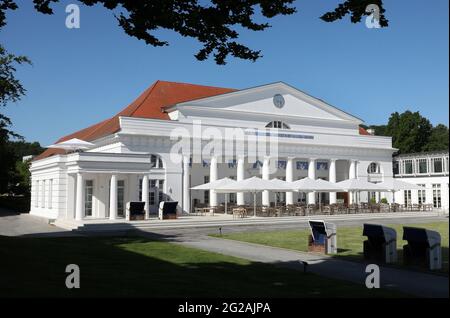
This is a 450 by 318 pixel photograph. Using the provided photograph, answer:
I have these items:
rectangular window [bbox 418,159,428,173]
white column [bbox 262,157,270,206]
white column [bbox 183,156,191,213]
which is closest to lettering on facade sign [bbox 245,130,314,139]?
white column [bbox 262,157,270,206]

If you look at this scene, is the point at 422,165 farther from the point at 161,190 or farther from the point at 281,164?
the point at 161,190

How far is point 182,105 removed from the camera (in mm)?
38906

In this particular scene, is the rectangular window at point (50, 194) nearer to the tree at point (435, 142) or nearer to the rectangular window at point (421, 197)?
the rectangular window at point (421, 197)

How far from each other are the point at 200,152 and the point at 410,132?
150ft

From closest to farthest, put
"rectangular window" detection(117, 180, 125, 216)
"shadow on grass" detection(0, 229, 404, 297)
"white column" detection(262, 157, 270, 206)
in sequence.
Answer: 1. "shadow on grass" detection(0, 229, 404, 297)
2. "rectangular window" detection(117, 180, 125, 216)
3. "white column" detection(262, 157, 270, 206)

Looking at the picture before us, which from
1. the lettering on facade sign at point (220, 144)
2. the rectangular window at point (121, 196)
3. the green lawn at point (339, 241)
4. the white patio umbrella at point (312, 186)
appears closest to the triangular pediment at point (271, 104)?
the lettering on facade sign at point (220, 144)

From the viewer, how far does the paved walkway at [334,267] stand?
1024 cm

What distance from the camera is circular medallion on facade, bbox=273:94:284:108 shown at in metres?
43.8

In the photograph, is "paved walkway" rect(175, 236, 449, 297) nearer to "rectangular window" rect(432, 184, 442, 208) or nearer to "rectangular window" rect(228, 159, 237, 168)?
"rectangular window" rect(228, 159, 237, 168)

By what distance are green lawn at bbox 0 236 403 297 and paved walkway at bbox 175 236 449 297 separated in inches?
27.7

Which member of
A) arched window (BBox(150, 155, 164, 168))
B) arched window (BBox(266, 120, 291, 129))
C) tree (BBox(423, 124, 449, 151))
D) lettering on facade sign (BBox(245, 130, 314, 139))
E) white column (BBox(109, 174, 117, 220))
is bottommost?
white column (BBox(109, 174, 117, 220))

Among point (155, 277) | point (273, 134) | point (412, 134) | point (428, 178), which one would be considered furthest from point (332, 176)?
point (155, 277)

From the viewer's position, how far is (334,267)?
12.8 metres

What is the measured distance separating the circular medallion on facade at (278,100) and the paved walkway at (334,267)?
26.6 meters
